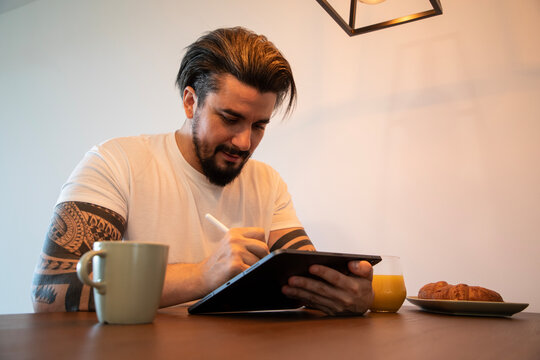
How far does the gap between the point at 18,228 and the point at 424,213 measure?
243 cm

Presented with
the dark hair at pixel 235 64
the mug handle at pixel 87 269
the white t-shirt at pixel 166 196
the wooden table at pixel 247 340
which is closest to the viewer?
the wooden table at pixel 247 340

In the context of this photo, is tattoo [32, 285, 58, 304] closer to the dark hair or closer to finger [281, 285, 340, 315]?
finger [281, 285, 340, 315]

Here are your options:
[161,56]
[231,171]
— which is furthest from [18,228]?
[231,171]

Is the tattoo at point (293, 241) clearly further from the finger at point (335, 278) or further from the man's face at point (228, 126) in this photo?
the finger at point (335, 278)

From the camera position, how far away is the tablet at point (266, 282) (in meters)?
0.64

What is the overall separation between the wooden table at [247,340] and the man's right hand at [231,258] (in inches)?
5.8

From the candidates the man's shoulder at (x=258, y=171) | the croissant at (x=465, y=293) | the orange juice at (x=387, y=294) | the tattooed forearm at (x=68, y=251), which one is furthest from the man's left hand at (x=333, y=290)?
the man's shoulder at (x=258, y=171)

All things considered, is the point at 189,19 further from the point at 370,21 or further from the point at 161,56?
the point at 370,21

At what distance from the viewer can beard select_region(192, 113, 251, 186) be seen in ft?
4.12

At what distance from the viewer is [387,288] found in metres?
0.95

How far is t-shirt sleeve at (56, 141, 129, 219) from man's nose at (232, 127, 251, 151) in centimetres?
31

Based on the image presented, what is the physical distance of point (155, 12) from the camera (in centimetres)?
257

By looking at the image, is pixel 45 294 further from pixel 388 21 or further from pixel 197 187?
pixel 388 21

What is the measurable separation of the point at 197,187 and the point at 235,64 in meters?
0.38
